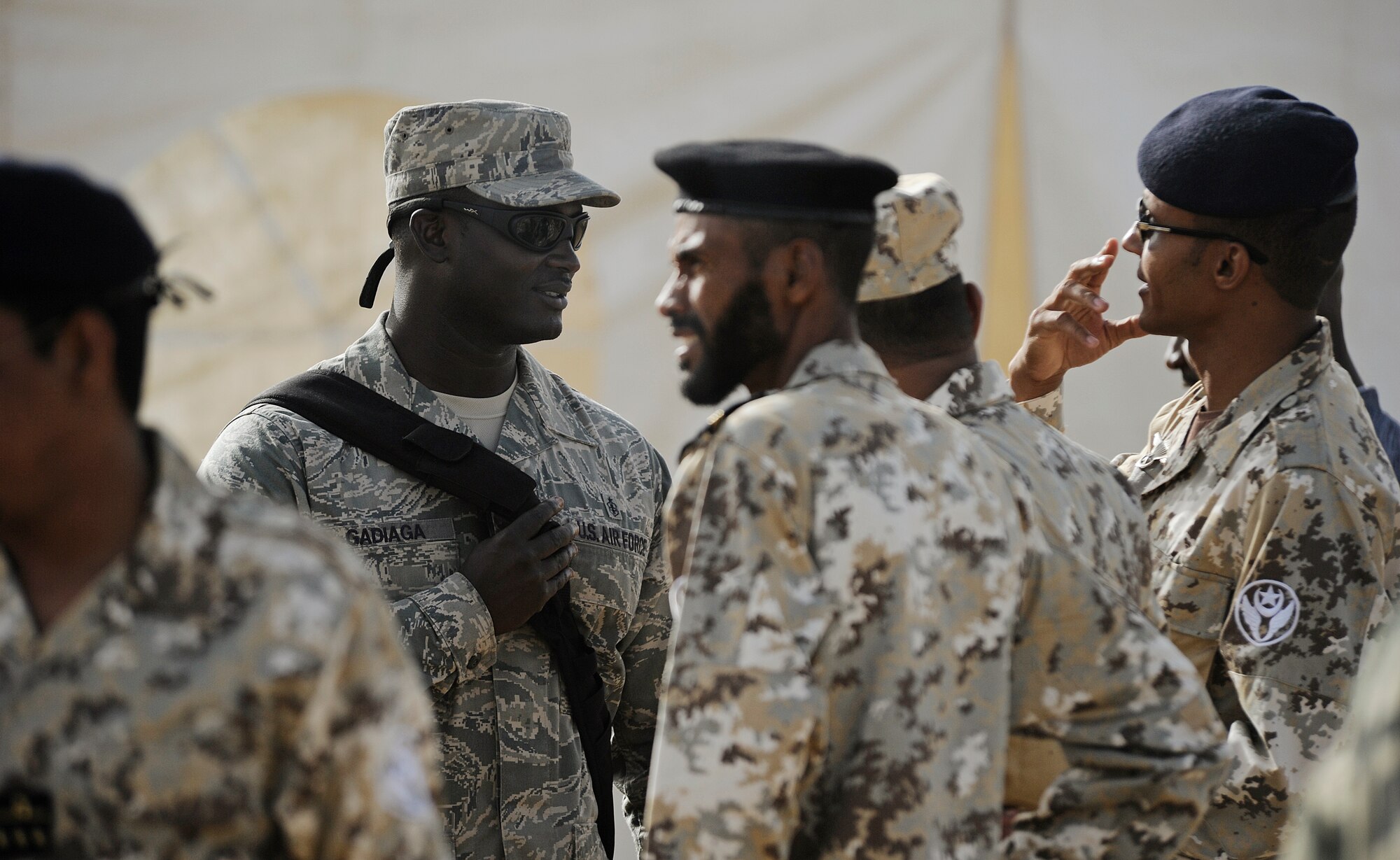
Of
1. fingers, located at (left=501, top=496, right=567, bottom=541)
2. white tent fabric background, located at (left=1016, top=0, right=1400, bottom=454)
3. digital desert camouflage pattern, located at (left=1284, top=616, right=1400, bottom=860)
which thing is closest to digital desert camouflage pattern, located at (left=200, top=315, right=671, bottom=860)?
fingers, located at (left=501, top=496, right=567, bottom=541)

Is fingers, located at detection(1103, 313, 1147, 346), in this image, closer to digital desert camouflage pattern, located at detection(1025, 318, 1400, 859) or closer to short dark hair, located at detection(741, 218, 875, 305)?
digital desert camouflage pattern, located at detection(1025, 318, 1400, 859)

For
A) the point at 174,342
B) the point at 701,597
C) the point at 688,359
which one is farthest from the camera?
the point at 174,342

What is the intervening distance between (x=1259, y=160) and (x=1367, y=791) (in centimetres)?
186

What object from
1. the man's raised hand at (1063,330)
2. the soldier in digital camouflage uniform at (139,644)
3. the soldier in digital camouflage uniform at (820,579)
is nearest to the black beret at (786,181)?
the soldier in digital camouflage uniform at (820,579)

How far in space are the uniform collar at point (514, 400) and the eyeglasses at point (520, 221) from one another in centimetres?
29

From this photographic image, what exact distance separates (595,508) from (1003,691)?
4.36ft

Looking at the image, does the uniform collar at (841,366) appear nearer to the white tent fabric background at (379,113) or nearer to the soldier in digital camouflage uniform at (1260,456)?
the soldier in digital camouflage uniform at (1260,456)

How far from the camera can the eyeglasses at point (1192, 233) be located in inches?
111

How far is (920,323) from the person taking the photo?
2287mm

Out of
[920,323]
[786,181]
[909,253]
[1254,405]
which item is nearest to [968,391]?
[920,323]

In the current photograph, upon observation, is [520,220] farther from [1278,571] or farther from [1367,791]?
[1367,791]

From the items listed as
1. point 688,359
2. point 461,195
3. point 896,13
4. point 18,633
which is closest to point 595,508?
point 461,195

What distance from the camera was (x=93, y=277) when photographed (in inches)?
58.5

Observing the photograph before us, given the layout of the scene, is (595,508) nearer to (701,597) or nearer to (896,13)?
(701,597)
